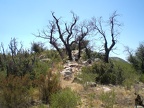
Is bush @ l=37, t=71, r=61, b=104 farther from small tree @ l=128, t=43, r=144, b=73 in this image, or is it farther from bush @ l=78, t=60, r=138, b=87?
small tree @ l=128, t=43, r=144, b=73

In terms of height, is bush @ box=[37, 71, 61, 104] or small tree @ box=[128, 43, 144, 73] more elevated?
small tree @ box=[128, 43, 144, 73]

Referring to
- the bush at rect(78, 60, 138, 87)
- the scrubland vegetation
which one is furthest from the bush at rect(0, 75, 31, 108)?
the bush at rect(78, 60, 138, 87)

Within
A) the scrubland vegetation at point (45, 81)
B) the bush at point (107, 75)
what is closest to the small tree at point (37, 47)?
the scrubland vegetation at point (45, 81)

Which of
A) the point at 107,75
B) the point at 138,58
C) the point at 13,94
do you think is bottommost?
the point at 13,94

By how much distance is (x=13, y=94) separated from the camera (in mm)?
9117

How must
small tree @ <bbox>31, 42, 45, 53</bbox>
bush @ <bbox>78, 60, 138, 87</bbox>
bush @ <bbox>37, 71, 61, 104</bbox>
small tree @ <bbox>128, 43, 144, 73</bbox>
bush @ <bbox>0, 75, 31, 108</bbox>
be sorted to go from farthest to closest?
small tree @ <bbox>31, 42, 45, 53</bbox>
small tree @ <bbox>128, 43, 144, 73</bbox>
bush @ <bbox>78, 60, 138, 87</bbox>
bush @ <bbox>37, 71, 61, 104</bbox>
bush @ <bbox>0, 75, 31, 108</bbox>

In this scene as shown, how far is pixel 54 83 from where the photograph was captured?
10852mm

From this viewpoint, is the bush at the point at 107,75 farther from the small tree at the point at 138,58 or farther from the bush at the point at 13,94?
the small tree at the point at 138,58

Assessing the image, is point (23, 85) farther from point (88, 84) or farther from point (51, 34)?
point (51, 34)

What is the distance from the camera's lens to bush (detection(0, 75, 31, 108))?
30.0 feet

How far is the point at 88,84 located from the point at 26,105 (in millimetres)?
4943

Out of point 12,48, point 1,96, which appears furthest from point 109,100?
point 12,48

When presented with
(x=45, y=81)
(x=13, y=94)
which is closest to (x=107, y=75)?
(x=45, y=81)

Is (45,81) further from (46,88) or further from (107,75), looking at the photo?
(107,75)
